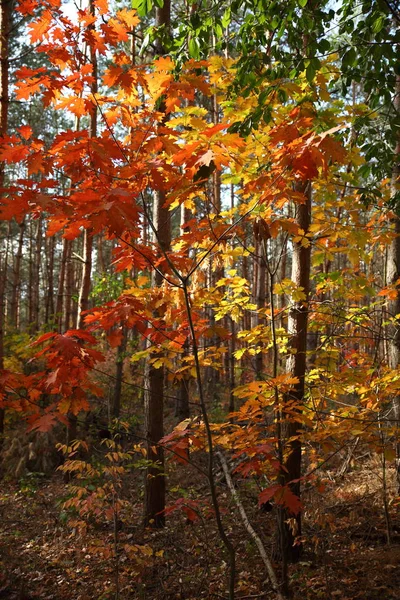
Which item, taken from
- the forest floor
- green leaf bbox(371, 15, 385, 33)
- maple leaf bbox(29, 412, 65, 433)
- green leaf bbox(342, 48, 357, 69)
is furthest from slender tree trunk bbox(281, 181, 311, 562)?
maple leaf bbox(29, 412, 65, 433)

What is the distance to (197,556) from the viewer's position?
15.7ft

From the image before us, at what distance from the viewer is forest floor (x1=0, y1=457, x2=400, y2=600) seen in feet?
12.8

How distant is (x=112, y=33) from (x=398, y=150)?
4.68m

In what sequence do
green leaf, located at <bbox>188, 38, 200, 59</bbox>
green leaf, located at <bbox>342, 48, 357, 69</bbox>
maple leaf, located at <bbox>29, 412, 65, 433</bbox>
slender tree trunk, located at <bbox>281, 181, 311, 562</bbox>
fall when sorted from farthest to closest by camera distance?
slender tree trunk, located at <bbox>281, 181, 311, 562</bbox>, green leaf, located at <bbox>188, 38, 200, 59</bbox>, green leaf, located at <bbox>342, 48, 357, 69</bbox>, maple leaf, located at <bbox>29, 412, 65, 433</bbox>

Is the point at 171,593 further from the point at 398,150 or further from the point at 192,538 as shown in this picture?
the point at 398,150

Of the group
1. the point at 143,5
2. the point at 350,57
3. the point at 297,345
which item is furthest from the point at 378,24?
the point at 297,345

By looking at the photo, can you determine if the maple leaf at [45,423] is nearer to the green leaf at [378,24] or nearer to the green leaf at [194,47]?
the green leaf at [194,47]

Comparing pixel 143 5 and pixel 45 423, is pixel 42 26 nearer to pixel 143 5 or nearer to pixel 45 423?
pixel 143 5

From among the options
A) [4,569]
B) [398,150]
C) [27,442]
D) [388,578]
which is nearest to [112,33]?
[398,150]

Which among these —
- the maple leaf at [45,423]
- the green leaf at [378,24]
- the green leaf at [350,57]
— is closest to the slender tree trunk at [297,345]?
the green leaf at [350,57]

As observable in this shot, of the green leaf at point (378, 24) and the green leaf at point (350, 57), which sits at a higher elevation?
the green leaf at point (378, 24)

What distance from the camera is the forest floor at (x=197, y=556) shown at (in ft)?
→ 12.8

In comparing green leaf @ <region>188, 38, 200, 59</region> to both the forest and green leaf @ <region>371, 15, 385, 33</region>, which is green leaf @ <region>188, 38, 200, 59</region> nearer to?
the forest

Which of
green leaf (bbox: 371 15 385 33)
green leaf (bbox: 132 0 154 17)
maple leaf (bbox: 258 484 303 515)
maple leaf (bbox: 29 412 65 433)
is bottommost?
maple leaf (bbox: 258 484 303 515)
